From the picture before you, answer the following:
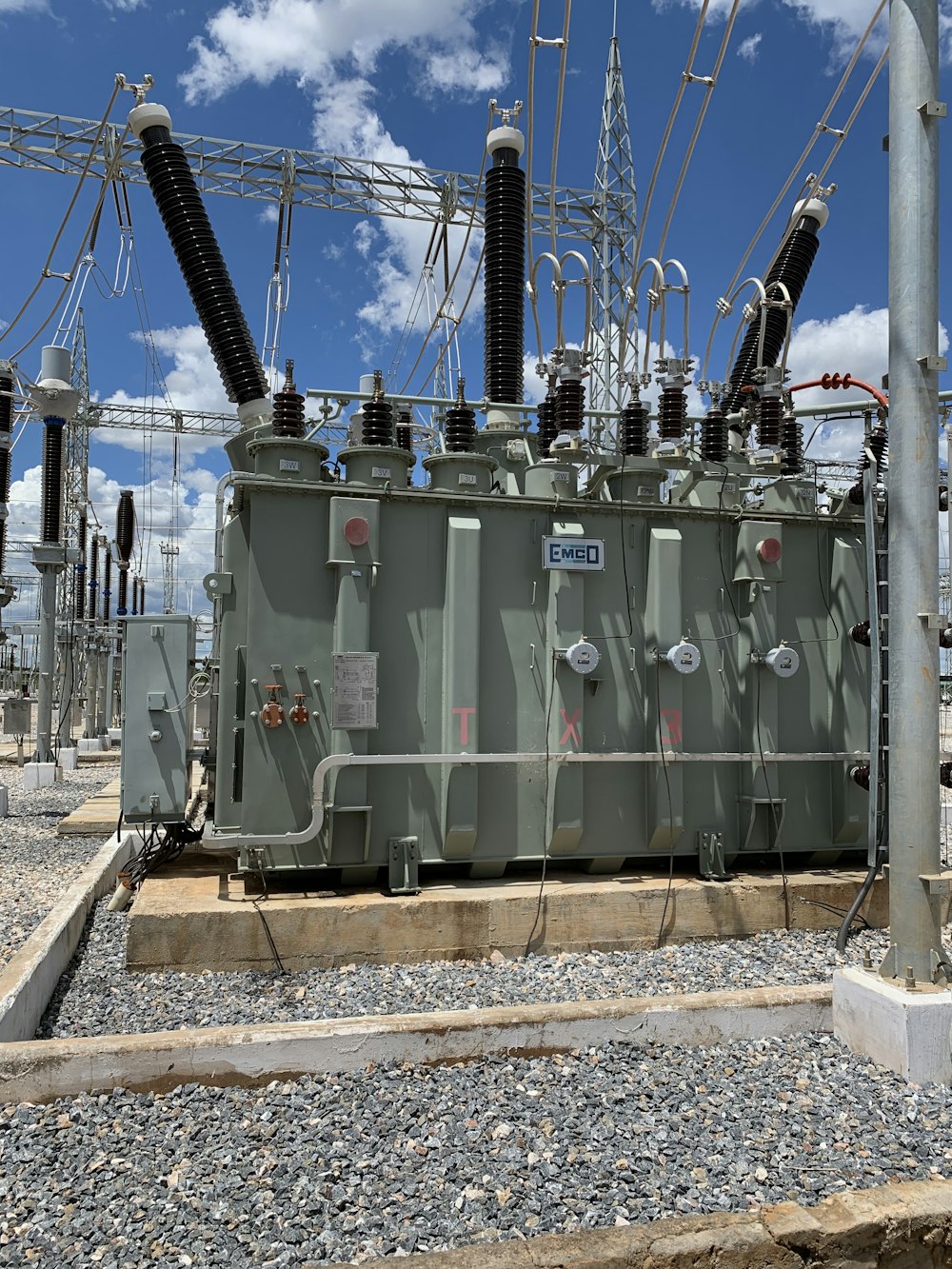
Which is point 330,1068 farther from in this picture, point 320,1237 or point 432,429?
point 432,429

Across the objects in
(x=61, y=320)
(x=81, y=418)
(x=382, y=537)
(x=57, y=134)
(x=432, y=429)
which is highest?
(x=57, y=134)

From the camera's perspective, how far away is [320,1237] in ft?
8.65

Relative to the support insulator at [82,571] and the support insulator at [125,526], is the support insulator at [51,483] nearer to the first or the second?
the support insulator at [82,571]

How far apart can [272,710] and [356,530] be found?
3.86 feet

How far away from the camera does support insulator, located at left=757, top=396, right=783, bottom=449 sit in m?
6.57

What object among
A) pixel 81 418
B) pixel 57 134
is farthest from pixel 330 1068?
pixel 81 418

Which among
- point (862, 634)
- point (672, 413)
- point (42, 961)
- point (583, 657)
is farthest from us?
point (672, 413)

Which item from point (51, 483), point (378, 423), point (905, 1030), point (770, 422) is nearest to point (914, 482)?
point (905, 1030)

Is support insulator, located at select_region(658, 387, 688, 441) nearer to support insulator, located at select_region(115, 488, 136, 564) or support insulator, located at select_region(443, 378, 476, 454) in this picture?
support insulator, located at select_region(443, 378, 476, 454)

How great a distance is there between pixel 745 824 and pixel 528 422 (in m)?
3.33

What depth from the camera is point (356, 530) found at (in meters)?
5.53

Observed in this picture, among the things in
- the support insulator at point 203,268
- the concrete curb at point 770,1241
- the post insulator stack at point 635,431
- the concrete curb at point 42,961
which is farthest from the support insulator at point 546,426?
the concrete curb at point 770,1241

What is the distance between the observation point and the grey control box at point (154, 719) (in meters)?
5.61

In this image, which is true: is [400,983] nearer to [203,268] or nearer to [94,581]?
[203,268]
